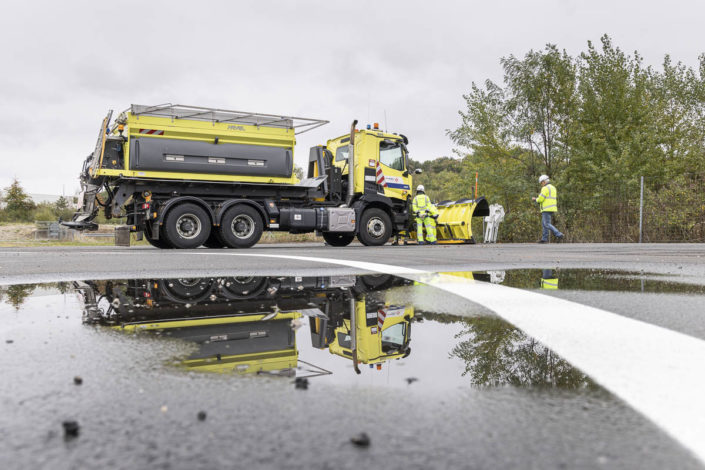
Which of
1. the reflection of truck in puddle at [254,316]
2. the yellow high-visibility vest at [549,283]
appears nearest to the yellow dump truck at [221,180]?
the reflection of truck in puddle at [254,316]

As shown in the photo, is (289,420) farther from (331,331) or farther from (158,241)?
(158,241)

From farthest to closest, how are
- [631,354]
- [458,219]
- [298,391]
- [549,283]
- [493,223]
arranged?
[493,223] → [458,219] → [549,283] → [631,354] → [298,391]

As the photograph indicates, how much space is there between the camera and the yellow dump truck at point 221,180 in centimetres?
1140

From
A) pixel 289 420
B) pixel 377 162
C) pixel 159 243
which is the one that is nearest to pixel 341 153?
pixel 377 162

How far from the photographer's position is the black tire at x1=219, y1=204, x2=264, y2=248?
11992 millimetres

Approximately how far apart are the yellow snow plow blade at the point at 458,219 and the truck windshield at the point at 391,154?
2.20 metres

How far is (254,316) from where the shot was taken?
2.47 meters

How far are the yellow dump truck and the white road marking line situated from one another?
32.4 feet

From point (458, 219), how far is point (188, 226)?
26.0 feet

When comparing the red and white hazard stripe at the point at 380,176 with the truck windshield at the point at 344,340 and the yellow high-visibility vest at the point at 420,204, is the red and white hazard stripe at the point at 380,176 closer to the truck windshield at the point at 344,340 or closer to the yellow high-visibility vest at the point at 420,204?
the yellow high-visibility vest at the point at 420,204

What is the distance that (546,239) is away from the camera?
15.1 meters

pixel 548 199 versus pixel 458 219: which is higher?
pixel 548 199

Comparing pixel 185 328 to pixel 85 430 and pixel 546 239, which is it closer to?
pixel 85 430

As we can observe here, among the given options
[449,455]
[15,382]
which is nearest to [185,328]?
[15,382]
